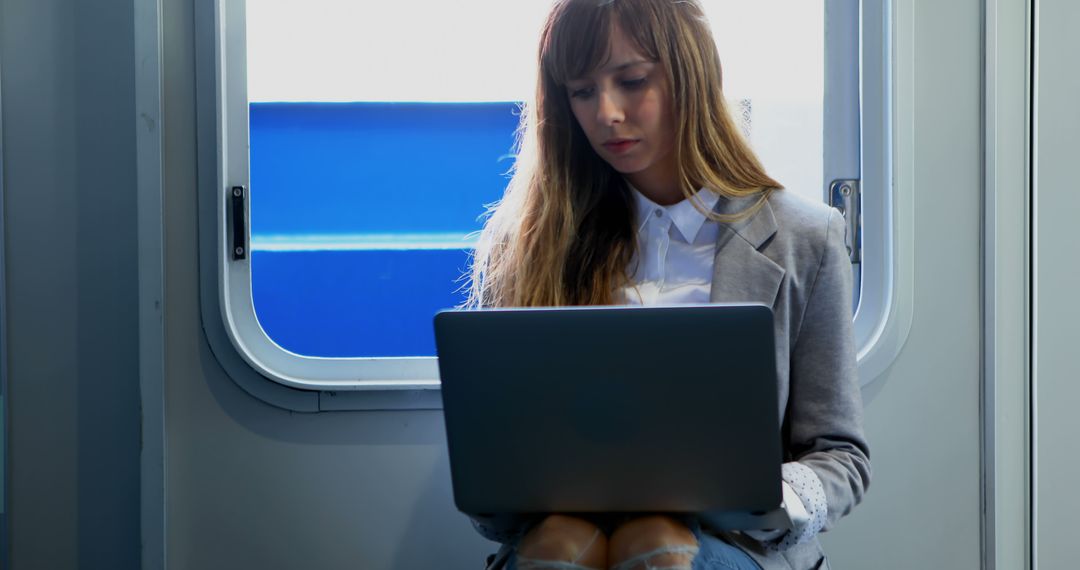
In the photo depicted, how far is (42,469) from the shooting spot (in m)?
1.86

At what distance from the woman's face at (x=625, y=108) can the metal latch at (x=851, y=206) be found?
19.9 inches

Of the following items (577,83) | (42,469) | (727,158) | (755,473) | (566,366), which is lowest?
(42,469)

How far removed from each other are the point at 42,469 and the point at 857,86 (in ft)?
5.66

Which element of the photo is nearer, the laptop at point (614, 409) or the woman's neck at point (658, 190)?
the laptop at point (614, 409)

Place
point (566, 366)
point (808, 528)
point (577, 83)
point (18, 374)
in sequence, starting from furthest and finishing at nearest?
point (18, 374) < point (577, 83) < point (808, 528) < point (566, 366)

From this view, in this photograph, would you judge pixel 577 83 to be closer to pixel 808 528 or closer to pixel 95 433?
pixel 808 528

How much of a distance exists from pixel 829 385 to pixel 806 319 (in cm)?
10

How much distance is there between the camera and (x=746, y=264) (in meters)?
1.47

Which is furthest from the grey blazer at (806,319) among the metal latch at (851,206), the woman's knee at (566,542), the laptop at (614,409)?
the metal latch at (851,206)

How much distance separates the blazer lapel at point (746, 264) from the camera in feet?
4.78

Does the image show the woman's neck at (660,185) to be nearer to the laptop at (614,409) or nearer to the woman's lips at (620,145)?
the woman's lips at (620,145)

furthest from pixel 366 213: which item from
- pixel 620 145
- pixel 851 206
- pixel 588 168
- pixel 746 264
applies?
pixel 851 206

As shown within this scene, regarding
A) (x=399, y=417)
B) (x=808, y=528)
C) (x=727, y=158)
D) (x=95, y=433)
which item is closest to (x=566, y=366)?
(x=808, y=528)

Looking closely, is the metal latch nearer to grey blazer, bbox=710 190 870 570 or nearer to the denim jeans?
grey blazer, bbox=710 190 870 570
